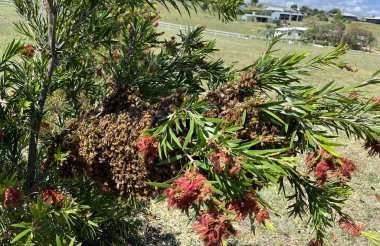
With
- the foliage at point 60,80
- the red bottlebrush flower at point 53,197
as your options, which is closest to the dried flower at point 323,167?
the foliage at point 60,80

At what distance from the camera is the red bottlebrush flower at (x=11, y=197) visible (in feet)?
4.72

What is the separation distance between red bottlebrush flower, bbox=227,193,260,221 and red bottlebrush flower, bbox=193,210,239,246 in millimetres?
56

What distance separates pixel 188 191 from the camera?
1.11 metres

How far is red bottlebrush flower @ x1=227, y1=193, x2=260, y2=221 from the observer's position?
1.25 meters

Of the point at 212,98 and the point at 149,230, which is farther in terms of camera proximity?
the point at 149,230

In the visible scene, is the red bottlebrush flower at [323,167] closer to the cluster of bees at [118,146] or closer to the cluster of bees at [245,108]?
the cluster of bees at [245,108]

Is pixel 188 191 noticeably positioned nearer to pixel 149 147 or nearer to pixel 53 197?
pixel 149 147

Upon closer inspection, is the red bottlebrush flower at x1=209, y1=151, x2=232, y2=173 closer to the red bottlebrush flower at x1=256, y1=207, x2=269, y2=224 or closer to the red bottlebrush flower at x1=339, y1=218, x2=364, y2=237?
the red bottlebrush flower at x1=256, y1=207, x2=269, y2=224

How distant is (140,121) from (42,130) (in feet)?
2.83

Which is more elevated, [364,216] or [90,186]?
[90,186]

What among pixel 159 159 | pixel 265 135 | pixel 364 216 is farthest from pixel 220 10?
pixel 364 216

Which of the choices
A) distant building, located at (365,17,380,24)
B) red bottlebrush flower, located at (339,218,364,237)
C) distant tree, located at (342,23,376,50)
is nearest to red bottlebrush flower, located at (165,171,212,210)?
red bottlebrush flower, located at (339,218,364,237)

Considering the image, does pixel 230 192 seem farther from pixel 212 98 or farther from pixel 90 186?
pixel 90 186

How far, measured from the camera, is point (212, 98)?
1.51 m
